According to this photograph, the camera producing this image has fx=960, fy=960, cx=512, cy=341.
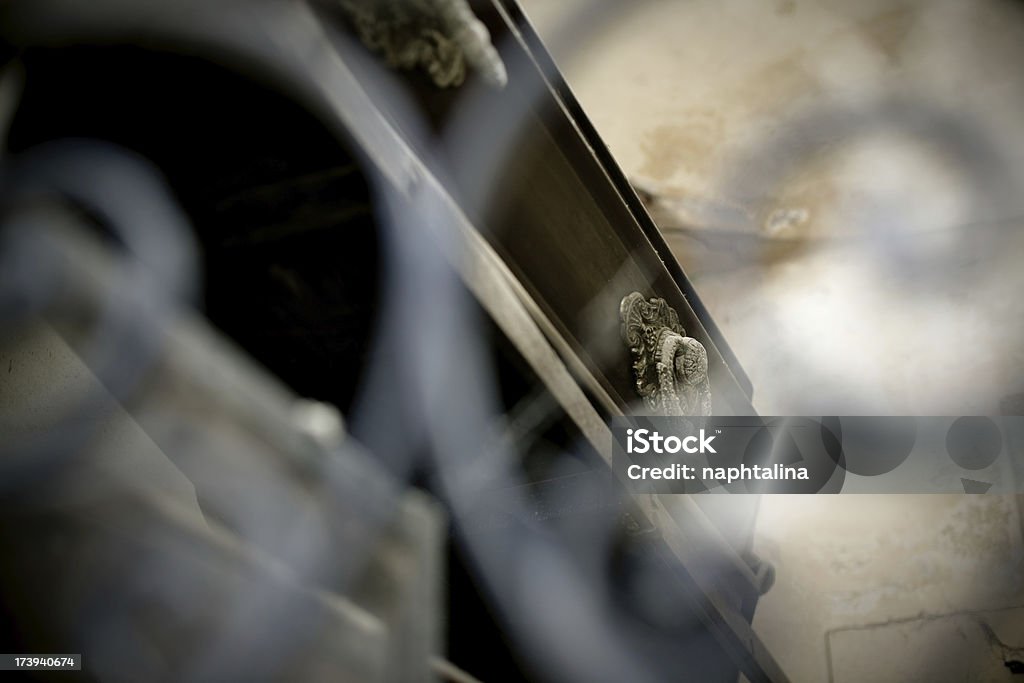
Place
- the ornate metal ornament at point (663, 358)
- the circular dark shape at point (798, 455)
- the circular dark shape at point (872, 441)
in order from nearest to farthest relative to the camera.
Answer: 1. the ornate metal ornament at point (663, 358)
2. the circular dark shape at point (798, 455)
3. the circular dark shape at point (872, 441)

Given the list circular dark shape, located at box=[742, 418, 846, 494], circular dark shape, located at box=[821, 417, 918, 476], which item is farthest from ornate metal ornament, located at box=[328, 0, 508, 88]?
circular dark shape, located at box=[821, 417, 918, 476]

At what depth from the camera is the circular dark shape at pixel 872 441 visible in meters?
3.04

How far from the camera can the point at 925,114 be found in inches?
142

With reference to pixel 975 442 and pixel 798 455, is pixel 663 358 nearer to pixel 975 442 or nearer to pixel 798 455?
pixel 798 455

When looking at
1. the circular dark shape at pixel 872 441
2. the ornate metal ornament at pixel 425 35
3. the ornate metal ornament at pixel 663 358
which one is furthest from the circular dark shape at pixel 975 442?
the ornate metal ornament at pixel 425 35

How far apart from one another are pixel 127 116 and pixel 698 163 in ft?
9.65

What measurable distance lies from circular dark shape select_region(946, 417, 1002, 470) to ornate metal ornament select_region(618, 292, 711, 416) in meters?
1.42

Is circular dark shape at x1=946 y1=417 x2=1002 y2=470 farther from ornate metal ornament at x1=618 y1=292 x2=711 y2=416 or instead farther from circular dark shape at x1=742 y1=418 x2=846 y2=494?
ornate metal ornament at x1=618 y1=292 x2=711 y2=416

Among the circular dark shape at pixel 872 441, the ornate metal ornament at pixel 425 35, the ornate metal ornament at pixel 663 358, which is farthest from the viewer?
the circular dark shape at pixel 872 441

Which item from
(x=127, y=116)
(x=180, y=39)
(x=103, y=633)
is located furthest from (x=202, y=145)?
(x=103, y=633)

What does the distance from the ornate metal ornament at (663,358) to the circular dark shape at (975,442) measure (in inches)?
56.0

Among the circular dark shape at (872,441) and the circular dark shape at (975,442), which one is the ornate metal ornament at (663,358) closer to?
the circular dark shape at (872,441)

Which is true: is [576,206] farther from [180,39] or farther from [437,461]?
[180,39]

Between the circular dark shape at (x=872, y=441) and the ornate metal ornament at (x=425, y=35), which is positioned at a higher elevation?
the ornate metal ornament at (x=425, y=35)
